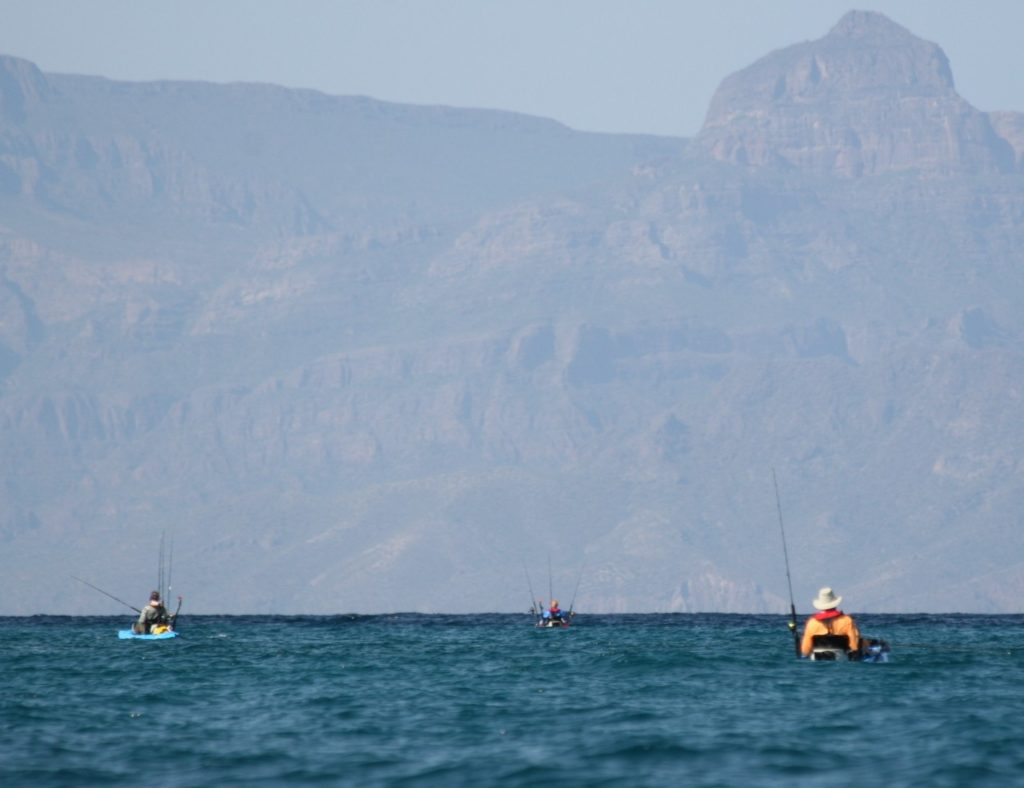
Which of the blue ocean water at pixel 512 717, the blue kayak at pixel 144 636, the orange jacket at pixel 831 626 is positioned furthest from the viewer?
the blue kayak at pixel 144 636

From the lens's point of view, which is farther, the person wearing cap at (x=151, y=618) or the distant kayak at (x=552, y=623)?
the distant kayak at (x=552, y=623)

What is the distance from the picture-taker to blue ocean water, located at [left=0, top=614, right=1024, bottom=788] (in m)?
44.1

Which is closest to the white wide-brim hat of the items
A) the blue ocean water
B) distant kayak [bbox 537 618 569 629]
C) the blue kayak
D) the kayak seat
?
the blue ocean water

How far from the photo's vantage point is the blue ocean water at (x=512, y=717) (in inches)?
1735

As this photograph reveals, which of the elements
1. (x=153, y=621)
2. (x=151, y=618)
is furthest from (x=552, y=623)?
(x=151, y=618)

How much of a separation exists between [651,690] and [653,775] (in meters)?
18.2

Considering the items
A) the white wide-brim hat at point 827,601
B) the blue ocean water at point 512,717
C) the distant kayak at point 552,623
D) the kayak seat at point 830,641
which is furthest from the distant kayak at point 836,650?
the distant kayak at point 552,623

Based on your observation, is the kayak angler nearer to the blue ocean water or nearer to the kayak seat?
the blue ocean water

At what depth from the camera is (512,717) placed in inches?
2117

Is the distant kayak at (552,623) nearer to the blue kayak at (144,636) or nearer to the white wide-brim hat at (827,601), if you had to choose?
the blue kayak at (144,636)

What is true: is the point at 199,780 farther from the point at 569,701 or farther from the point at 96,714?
the point at 569,701

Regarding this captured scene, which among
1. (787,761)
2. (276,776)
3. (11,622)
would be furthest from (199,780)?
(11,622)

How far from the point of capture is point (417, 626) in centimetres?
12762

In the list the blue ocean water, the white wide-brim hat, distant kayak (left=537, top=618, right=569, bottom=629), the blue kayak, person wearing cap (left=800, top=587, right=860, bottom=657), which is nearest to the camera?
the blue ocean water
